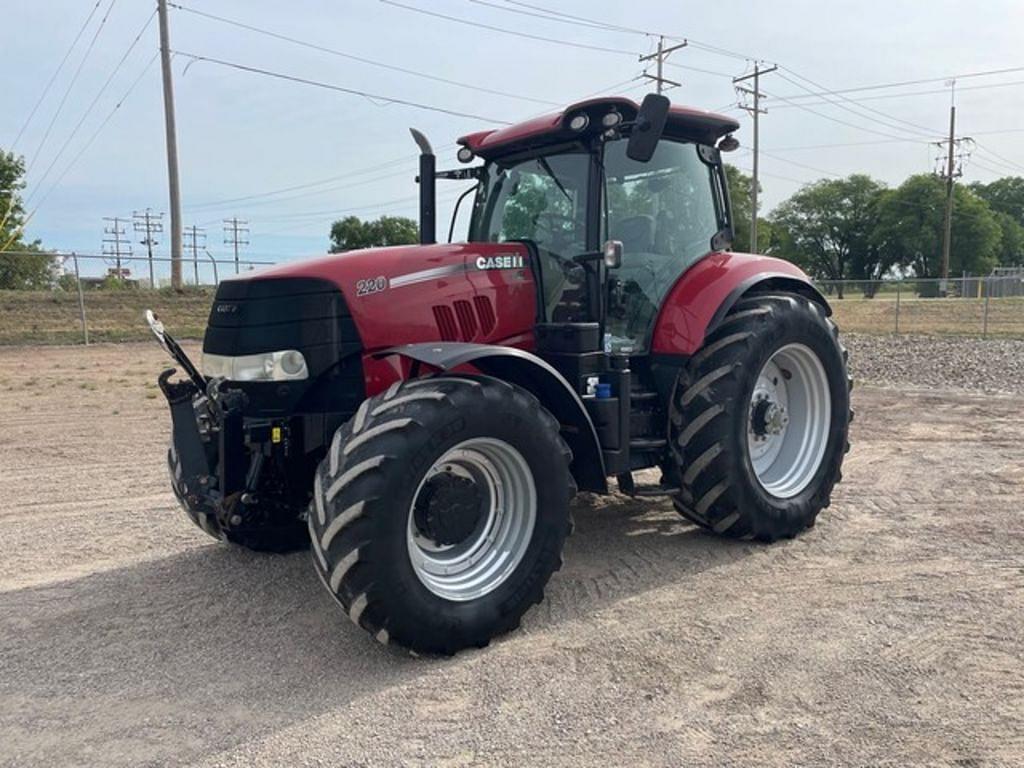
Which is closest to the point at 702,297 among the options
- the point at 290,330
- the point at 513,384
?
the point at 513,384

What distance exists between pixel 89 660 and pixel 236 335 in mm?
1507

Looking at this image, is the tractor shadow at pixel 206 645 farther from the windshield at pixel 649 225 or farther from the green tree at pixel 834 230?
the green tree at pixel 834 230

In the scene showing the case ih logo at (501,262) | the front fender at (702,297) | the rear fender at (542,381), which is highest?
the case ih logo at (501,262)

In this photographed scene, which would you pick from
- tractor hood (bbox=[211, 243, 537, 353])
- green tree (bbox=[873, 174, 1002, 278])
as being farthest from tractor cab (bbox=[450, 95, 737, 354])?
green tree (bbox=[873, 174, 1002, 278])

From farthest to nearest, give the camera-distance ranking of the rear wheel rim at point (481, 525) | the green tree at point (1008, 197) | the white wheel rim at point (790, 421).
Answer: the green tree at point (1008, 197)
the white wheel rim at point (790, 421)
the rear wheel rim at point (481, 525)

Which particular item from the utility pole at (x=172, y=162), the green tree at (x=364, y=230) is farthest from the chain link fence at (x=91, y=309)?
the green tree at (x=364, y=230)

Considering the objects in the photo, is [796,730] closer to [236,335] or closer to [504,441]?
[504,441]

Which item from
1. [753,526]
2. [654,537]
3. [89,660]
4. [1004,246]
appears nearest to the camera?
[89,660]

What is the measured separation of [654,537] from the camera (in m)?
5.11

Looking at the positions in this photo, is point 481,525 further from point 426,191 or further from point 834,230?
point 834,230

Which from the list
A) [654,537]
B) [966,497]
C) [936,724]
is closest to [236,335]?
[654,537]

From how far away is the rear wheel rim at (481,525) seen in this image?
3627 millimetres

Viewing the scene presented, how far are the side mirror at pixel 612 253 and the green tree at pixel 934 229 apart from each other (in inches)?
3139

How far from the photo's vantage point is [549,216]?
4793mm
